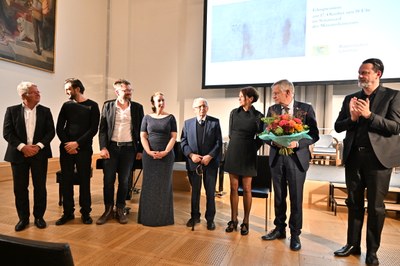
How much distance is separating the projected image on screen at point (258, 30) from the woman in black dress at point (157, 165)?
300 cm

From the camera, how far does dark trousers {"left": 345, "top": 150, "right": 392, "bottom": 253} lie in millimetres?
2221

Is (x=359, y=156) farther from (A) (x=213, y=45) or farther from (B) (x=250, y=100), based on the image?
(A) (x=213, y=45)

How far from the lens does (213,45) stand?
19.0 ft

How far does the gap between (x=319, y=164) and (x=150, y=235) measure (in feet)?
9.40

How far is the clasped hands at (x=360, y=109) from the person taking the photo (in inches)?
83.3

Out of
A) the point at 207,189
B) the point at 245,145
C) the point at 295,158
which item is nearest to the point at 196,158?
the point at 207,189

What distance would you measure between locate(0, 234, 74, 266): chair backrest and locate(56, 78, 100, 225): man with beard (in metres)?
2.48

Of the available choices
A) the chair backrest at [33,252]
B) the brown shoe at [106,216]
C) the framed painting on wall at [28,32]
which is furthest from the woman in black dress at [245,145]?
the framed painting on wall at [28,32]

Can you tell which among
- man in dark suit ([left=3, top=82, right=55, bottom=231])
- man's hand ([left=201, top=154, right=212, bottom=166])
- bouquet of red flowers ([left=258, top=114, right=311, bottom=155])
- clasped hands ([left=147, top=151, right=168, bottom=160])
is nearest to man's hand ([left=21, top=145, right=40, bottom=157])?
man in dark suit ([left=3, top=82, right=55, bottom=231])

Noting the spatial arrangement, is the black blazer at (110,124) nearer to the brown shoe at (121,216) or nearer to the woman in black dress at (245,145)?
the brown shoe at (121,216)

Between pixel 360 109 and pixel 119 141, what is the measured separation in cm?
235

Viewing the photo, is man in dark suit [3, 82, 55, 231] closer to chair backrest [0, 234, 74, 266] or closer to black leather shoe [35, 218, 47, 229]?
black leather shoe [35, 218, 47, 229]

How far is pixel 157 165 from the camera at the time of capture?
3.09 m

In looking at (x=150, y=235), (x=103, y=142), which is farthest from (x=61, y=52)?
(x=150, y=235)
